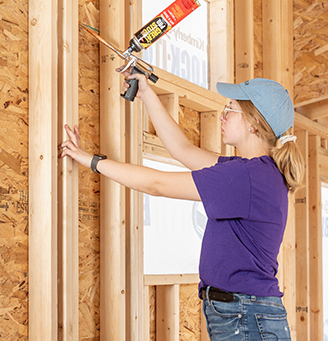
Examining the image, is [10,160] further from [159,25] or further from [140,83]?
[159,25]

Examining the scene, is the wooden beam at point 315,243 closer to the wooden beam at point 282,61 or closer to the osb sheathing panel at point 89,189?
the wooden beam at point 282,61

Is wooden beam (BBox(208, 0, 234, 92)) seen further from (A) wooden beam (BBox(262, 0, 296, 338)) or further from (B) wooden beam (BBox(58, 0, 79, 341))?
(B) wooden beam (BBox(58, 0, 79, 341))

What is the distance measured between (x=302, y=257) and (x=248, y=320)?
3.54 m

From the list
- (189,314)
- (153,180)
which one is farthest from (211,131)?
(153,180)

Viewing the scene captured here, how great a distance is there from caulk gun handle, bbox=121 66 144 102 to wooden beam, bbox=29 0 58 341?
0.31 meters

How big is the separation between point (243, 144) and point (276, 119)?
0.17m

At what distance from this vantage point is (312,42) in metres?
4.34

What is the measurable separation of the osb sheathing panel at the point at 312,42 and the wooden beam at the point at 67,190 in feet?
9.23

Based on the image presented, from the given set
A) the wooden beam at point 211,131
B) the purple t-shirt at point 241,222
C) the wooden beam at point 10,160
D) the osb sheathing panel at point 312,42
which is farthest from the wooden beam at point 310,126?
the wooden beam at point 10,160

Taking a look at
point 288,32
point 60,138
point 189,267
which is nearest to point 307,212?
point 288,32

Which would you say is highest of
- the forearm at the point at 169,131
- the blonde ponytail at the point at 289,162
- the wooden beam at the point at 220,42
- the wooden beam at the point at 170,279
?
the wooden beam at the point at 220,42

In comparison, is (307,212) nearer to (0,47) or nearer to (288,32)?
(288,32)

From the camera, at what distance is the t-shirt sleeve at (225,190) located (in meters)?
1.68

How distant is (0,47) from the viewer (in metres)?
1.91
